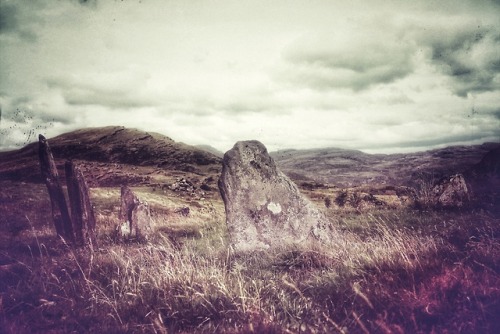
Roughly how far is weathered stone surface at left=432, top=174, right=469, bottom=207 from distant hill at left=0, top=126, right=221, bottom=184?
85.5 metres

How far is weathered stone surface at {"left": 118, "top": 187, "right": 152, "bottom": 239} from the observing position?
1128 centimetres

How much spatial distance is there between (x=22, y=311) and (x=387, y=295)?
5176mm

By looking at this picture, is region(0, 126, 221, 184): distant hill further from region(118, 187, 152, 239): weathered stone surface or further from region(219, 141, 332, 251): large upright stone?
region(219, 141, 332, 251): large upright stone

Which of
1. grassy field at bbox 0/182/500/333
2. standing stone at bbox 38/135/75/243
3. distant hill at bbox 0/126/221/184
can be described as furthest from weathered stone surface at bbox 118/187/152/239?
distant hill at bbox 0/126/221/184

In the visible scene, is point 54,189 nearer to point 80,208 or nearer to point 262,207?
point 80,208

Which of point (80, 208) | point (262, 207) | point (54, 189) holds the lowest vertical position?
point (262, 207)

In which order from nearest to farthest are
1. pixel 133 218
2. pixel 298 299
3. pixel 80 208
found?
1. pixel 298 299
2. pixel 80 208
3. pixel 133 218

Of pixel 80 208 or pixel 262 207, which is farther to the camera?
pixel 80 208

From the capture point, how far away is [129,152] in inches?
4277

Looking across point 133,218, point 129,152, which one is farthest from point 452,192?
point 129,152

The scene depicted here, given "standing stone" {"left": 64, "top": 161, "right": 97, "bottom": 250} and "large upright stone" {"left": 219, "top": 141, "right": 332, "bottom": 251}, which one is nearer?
"large upright stone" {"left": 219, "top": 141, "right": 332, "bottom": 251}

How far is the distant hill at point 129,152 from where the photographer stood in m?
100

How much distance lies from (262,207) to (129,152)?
10968cm

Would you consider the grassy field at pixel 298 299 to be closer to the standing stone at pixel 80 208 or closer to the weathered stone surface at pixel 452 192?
the standing stone at pixel 80 208
